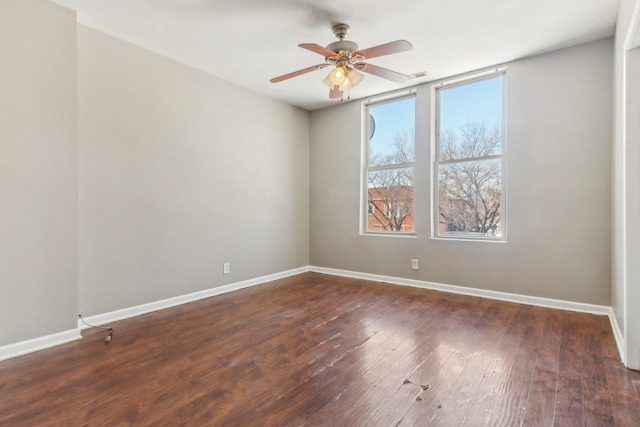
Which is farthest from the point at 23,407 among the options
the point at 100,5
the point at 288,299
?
Result: the point at 100,5

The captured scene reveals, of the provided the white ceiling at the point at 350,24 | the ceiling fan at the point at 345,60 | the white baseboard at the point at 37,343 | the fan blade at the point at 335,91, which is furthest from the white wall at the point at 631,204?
the white baseboard at the point at 37,343

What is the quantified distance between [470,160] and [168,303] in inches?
152

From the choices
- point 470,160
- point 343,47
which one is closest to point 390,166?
point 470,160

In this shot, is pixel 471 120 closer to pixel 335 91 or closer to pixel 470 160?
pixel 470 160

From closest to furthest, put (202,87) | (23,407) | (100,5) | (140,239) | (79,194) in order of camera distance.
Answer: (23,407) → (100,5) → (79,194) → (140,239) → (202,87)

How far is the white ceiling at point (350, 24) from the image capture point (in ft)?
7.99

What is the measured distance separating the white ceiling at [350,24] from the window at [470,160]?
0.42 metres

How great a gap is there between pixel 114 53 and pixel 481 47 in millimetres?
3574

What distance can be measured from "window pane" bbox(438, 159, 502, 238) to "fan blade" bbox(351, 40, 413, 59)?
2.01 m

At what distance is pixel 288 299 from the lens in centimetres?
353

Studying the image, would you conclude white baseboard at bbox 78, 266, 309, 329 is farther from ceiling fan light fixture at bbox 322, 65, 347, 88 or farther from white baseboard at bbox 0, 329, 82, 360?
ceiling fan light fixture at bbox 322, 65, 347, 88

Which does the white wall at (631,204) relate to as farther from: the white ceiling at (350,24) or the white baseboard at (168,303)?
the white baseboard at (168,303)

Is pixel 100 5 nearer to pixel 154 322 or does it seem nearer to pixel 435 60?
pixel 154 322

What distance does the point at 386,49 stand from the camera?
7.56ft
